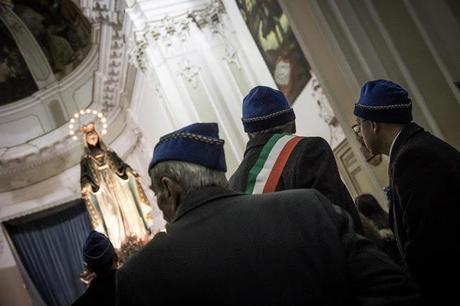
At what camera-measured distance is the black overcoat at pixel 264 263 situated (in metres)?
1.37

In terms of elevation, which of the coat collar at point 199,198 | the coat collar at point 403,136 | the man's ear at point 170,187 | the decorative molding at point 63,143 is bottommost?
the coat collar at point 403,136

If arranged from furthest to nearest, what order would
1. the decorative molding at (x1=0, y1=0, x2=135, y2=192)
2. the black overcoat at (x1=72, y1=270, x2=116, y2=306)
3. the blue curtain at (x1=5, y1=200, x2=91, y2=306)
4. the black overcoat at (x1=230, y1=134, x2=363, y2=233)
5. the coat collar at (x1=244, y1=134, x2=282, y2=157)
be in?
the blue curtain at (x1=5, y1=200, x2=91, y2=306) → the decorative molding at (x1=0, y1=0, x2=135, y2=192) → the black overcoat at (x1=72, y1=270, x2=116, y2=306) → the coat collar at (x1=244, y1=134, x2=282, y2=157) → the black overcoat at (x1=230, y1=134, x2=363, y2=233)

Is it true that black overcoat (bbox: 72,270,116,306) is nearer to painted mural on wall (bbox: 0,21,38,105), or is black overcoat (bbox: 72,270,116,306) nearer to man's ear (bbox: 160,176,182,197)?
man's ear (bbox: 160,176,182,197)

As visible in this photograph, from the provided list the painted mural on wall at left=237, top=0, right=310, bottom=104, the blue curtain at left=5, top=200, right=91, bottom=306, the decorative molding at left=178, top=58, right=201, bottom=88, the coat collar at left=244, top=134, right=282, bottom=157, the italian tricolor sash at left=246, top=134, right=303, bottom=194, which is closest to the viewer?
the italian tricolor sash at left=246, top=134, right=303, bottom=194

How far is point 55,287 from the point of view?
11.8m

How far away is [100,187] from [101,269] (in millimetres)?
5455

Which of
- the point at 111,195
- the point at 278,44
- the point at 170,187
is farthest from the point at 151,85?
the point at 170,187

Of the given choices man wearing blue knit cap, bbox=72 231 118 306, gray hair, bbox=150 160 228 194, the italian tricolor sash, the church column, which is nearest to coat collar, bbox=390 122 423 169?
the italian tricolor sash

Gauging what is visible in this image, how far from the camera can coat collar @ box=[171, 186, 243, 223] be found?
151cm

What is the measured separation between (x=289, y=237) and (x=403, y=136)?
3.45ft

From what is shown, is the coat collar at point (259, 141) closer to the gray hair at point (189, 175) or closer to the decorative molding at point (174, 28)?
the gray hair at point (189, 175)

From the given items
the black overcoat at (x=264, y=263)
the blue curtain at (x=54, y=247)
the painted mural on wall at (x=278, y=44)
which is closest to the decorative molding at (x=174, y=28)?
the painted mural on wall at (x=278, y=44)

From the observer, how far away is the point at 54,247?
1209cm

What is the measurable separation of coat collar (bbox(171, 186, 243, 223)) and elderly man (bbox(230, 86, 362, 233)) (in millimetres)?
582
